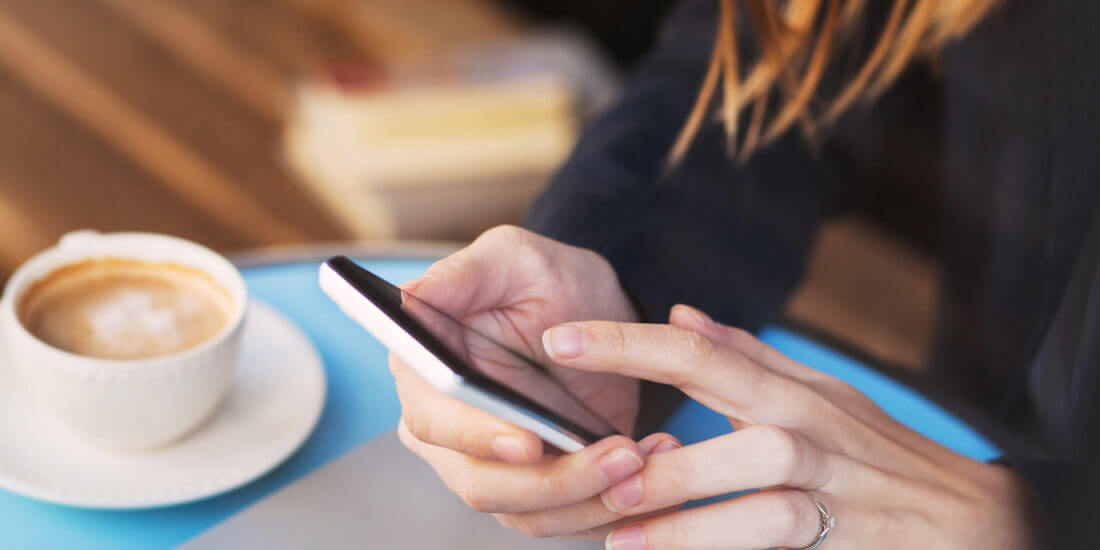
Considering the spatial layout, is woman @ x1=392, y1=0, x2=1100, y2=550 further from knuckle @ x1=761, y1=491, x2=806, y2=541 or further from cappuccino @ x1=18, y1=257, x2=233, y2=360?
cappuccino @ x1=18, y1=257, x2=233, y2=360

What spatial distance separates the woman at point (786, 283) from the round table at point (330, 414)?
38 mm

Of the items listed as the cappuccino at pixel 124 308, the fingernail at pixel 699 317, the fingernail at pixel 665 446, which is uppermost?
the fingernail at pixel 699 317

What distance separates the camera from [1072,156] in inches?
20.0

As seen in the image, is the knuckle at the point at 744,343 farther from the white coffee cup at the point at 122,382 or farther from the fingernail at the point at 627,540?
the white coffee cup at the point at 122,382

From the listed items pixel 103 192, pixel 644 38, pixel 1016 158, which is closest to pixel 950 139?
pixel 1016 158

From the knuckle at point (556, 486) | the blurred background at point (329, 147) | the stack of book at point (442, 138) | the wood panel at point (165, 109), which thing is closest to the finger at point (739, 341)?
the knuckle at point (556, 486)

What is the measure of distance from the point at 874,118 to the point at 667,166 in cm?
23

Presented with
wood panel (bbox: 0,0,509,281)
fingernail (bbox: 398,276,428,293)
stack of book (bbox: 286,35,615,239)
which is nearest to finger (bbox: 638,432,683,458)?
fingernail (bbox: 398,276,428,293)

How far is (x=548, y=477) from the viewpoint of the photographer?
358 millimetres

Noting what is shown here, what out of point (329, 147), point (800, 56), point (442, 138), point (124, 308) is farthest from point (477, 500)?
point (329, 147)

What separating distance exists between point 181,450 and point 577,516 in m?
0.22

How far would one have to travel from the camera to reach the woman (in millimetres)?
372

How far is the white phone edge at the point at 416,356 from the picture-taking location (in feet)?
0.97

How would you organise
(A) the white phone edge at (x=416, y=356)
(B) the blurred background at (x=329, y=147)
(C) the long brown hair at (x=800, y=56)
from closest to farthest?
1. (A) the white phone edge at (x=416, y=356)
2. (C) the long brown hair at (x=800, y=56)
3. (B) the blurred background at (x=329, y=147)
